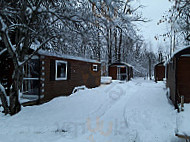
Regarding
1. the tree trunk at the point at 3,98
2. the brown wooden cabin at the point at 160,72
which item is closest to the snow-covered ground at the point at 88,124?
the tree trunk at the point at 3,98

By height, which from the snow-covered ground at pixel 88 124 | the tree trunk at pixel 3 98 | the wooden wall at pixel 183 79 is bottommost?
the snow-covered ground at pixel 88 124

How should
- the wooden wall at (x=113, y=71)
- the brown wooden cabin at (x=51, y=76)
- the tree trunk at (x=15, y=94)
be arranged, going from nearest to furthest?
the tree trunk at (x=15, y=94) → the brown wooden cabin at (x=51, y=76) → the wooden wall at (x=113, y=71)

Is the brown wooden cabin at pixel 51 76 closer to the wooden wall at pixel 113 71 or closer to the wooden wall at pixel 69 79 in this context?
the wooden wall at pixel 69 79

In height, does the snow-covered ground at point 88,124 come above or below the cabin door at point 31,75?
below

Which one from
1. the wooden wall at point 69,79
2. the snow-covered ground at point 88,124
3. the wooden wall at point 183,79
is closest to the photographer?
the snow-covered ground at point 88,124

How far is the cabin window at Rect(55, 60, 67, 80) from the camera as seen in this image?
872 cm

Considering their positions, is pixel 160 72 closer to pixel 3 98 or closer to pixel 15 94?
pixel 15 94


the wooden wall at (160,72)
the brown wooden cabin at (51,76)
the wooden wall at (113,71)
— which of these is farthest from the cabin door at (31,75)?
the wooden wall at (160,72)

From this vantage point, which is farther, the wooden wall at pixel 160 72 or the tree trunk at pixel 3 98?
the wooden wall at pixel 160 72

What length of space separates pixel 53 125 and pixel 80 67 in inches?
272

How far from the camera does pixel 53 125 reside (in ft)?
15.7

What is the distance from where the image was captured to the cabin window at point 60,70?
8.72m

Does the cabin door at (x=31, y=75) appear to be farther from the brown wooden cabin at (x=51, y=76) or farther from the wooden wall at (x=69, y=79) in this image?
the wooden wall at (x=69, y=79)

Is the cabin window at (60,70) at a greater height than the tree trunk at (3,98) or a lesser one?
greater
